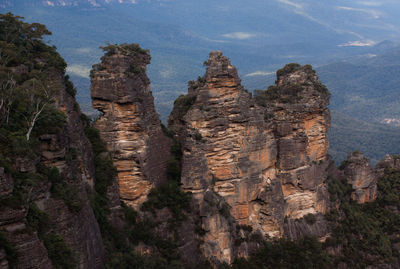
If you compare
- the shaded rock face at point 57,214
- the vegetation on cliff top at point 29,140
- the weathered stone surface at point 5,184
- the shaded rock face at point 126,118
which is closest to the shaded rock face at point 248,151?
the shaded rock face at point 126,118

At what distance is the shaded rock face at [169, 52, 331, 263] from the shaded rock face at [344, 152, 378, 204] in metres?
5.19

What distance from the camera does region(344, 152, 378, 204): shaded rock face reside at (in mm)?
44594

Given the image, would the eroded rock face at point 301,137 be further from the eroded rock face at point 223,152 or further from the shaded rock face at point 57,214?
the shaded rock face at point 57,214

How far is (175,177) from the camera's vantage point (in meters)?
35.0

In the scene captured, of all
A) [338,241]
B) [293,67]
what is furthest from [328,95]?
[338,241]

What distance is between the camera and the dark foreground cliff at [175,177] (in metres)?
20.0

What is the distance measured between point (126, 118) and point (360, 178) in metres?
28.7

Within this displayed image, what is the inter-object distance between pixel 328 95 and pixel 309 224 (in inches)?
526

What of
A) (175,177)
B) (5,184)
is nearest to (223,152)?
(175,177)

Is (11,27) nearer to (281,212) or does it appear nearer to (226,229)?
(226,229)

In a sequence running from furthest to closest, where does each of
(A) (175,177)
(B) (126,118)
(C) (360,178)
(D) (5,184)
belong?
(C) (360,178)
(A) (175,177)
(B) (126,118)
(D) (5,184)

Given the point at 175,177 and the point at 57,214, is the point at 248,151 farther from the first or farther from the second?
the point at 57,214

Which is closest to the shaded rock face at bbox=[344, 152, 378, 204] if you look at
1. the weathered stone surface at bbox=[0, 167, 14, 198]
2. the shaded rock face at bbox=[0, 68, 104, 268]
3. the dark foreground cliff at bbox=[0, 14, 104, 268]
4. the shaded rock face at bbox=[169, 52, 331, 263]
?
the shaded rock face at bbox=[169, 52, 331, 263]

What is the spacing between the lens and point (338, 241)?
130 feet
